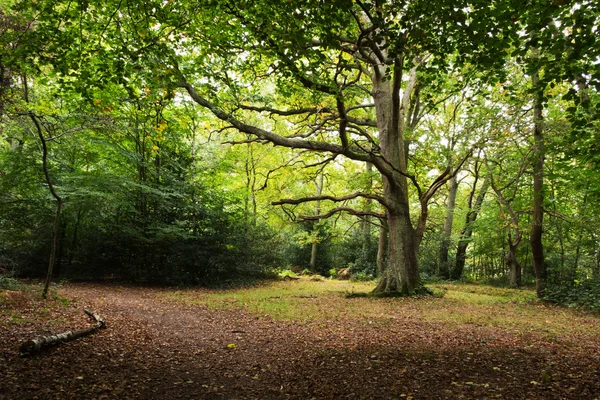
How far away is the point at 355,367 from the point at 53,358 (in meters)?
4.02

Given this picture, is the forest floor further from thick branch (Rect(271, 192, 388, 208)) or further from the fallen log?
thick branch (Rect(271, 192, 388, 208))

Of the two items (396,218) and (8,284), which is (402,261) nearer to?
(396,218)

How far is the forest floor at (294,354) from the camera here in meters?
3.97

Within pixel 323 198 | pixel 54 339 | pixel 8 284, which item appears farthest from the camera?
pixel 323 198

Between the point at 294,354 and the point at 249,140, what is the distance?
23.6 ft

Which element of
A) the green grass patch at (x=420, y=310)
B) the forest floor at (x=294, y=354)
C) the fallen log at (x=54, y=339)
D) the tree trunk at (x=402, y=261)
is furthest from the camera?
the tree trunk at (x=402, y=261)

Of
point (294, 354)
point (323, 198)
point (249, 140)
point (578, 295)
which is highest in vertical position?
point (249, 140)

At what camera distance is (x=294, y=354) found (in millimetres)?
5500

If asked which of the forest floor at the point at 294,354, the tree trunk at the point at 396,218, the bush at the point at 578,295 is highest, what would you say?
the tree trunk at the point at 396,218

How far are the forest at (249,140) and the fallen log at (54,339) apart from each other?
78cm

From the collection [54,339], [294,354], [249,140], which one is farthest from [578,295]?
[54,339]

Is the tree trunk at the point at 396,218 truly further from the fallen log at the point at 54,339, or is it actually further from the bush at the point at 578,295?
the fallen log at the point at 54,339

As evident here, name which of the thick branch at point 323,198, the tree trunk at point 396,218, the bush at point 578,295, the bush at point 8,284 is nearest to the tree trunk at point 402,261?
the tree trunk at point 396,218

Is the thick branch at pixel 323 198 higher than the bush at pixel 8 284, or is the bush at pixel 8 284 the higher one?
the thick branch at pixel 323 198
